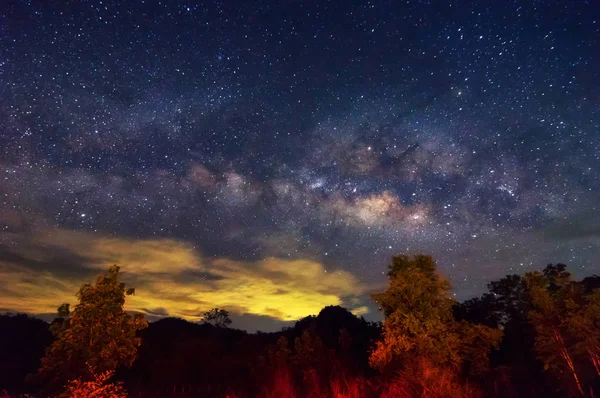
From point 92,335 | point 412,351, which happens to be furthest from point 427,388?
point 92,335

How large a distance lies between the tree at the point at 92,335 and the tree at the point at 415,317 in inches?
542

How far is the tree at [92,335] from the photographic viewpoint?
18000mm

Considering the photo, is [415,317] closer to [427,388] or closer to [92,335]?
[427,388]

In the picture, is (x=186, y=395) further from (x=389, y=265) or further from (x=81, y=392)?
(x=81, y=392)

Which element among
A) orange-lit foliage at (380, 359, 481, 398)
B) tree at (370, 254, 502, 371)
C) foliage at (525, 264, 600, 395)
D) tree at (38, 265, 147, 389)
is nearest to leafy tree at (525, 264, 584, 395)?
foliage at (525, 264, 600, 395)

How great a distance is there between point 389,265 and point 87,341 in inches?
679

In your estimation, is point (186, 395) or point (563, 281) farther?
point (186, 395)

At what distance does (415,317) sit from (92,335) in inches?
667

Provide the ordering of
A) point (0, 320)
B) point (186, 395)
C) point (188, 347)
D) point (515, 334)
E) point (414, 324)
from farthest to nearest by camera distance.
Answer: point (0, 320) → point (188, 347) → point (515, 334) → point (186, 395) → point (414, 324)

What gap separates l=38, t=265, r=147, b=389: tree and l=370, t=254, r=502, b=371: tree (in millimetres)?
13759

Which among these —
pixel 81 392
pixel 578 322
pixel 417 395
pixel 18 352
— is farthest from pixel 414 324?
pixel 18 352

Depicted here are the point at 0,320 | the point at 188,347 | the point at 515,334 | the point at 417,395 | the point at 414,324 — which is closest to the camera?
the point at 417,395

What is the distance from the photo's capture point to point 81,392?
12.2 metres

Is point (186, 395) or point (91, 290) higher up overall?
point (91, 290)
